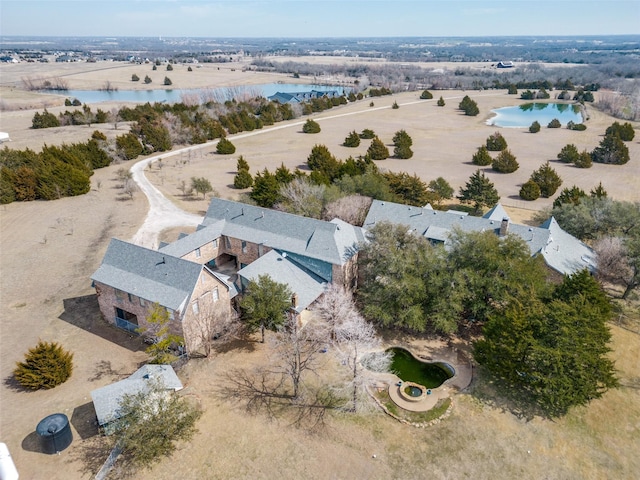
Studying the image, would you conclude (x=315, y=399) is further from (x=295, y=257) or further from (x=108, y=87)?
(x=108, y=87)

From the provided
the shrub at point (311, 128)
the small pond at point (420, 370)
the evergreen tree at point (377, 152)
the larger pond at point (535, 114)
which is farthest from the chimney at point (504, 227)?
the larger pond at point (535, 114)

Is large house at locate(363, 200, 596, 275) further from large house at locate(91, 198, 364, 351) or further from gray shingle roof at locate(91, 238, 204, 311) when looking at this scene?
gray shingle roof at locate(91, 238, 204, 311)

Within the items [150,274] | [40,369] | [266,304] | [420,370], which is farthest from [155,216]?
[420,370]

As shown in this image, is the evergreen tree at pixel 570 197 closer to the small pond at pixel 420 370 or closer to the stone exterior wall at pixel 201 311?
the small pond at pixel 420 370

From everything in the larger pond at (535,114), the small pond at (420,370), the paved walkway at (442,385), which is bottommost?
the larger pond at (535,114)

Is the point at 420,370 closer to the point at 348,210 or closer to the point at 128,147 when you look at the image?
the point at 348,210

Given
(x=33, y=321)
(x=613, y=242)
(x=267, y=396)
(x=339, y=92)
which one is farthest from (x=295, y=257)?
(x=339, y=92)
